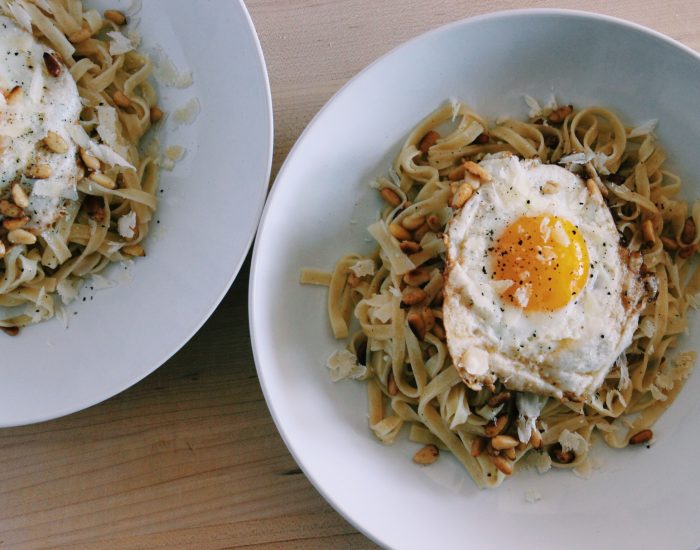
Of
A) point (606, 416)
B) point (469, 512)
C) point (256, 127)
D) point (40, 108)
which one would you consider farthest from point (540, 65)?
point (40, 108)

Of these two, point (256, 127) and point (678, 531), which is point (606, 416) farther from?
point (256, 127)

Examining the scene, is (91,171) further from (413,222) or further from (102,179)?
(413,222)

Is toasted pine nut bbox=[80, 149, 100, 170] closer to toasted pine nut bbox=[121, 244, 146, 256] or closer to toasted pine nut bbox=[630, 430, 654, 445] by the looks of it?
toasted pine nut bbox=[121, 244, 146, 256]

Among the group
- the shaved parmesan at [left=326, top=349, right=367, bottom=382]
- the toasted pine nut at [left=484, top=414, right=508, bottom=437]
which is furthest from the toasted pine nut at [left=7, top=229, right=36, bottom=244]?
the toasted pine nut at [left=484, top=414, right=508, bottom=437]

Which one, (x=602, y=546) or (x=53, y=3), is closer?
(x=602, y=546)

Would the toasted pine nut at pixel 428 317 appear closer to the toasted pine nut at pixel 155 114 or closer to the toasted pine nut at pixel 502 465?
the toasted pine nut at pixel 502 465

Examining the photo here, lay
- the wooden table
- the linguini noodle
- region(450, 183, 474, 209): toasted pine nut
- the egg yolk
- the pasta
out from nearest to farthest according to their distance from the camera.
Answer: the egg yolk, region(450, 183, 474, 209): toasted pine nut, the linguini noodle, the pasta, the wooden table
